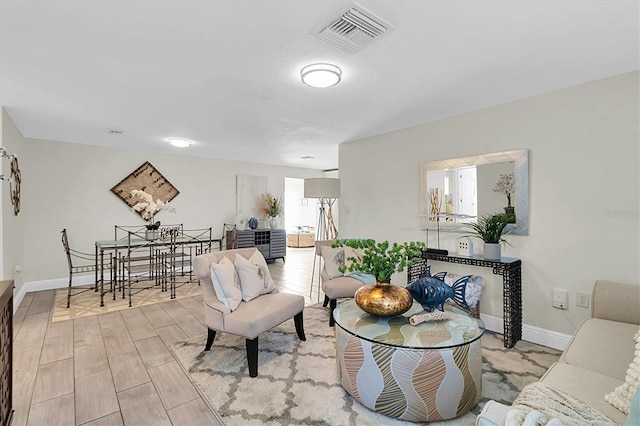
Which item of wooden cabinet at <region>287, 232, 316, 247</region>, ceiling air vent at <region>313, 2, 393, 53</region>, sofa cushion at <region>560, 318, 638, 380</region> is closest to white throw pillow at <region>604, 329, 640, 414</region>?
sofa cushion at <region>560, 318, 638, 380</region>

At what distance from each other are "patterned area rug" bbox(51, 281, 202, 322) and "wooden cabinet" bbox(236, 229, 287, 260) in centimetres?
164

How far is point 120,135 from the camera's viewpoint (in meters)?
4.39

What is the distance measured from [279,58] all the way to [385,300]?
1842mm

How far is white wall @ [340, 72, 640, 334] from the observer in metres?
2.45

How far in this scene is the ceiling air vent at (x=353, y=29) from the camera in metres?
1.68

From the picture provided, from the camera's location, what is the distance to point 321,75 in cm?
236

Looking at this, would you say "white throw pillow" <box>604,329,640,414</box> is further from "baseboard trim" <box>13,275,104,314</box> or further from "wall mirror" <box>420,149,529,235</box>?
"baseboard trim" <box>13,275,104,314</box>

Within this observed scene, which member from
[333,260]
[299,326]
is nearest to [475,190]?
[333,260]

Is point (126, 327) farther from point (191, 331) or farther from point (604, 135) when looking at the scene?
point (604, 135)

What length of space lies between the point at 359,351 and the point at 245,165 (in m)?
5.64

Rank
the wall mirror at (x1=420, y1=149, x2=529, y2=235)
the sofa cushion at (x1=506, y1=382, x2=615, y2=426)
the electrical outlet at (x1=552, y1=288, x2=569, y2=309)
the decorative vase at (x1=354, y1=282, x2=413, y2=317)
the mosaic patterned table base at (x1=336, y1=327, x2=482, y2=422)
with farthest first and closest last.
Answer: the wall mirror at (x1=420, y1=149, x2=529, y2=235)
the electrical outlet at (x1=552, y1=288, x2=569, y2=309)
the decorative vase at (x1=354, y1=282, x2=413, y2=317)
the mosaic patterned table base at (x1=336, y1=327, x2=482, y2=422)
the sofa cushion at (x1=506, y1=382, x2=615, y2=426)

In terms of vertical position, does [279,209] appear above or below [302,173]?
below

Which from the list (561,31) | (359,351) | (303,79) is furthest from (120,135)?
(561,31)

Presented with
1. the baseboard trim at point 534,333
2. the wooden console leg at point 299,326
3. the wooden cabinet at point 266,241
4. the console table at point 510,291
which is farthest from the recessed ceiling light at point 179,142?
the console table at point 510,291
